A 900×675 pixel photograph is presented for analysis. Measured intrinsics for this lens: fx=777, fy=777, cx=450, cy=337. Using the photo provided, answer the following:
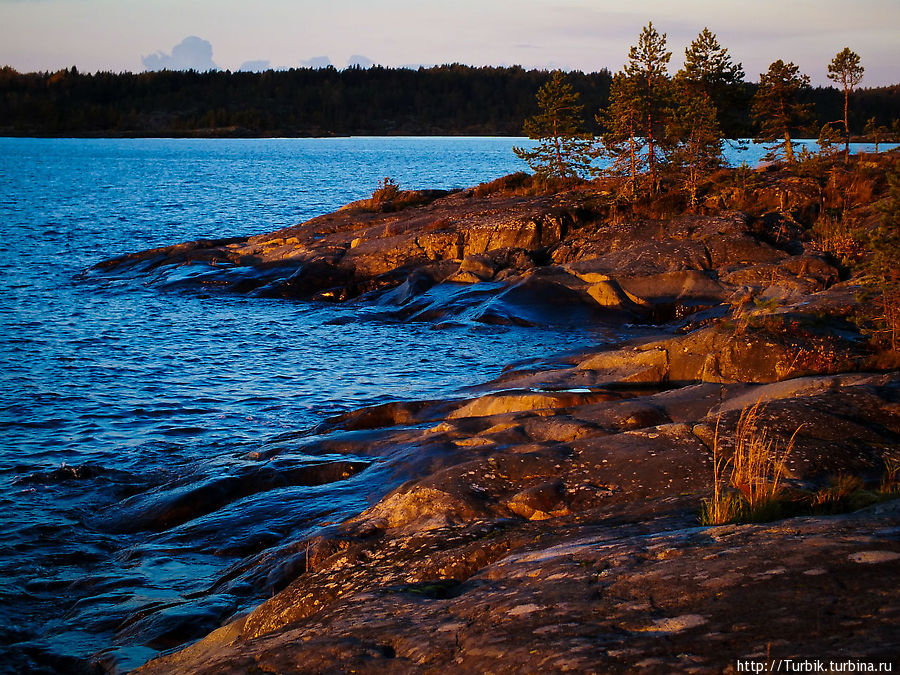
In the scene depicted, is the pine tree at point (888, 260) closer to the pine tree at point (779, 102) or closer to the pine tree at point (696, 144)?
the pine tree at point (696, 144)

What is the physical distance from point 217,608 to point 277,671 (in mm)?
3526

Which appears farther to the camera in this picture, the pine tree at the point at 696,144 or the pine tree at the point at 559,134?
the pine tree at the point at 559,134

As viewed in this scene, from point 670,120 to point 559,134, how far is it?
21.0 ft

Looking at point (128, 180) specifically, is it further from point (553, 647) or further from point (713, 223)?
point (553, 647)

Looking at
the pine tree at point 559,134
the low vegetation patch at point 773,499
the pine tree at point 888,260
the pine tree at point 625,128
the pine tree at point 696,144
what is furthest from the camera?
the pine tree at point 559,134

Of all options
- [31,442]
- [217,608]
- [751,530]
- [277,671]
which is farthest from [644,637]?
[31,442]

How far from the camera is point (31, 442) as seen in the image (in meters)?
15.3

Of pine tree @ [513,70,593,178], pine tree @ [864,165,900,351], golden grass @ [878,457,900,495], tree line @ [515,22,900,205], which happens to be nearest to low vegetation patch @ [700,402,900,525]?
golden grass @ [878,457,900,495]

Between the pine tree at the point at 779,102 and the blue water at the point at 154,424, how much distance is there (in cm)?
2538

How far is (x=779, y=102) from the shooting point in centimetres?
4122

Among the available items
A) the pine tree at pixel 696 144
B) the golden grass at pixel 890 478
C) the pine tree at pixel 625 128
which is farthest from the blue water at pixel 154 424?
the pine tree at pixel 625 128

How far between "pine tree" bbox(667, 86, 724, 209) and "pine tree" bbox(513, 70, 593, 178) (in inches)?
206

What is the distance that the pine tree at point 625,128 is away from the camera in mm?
32188

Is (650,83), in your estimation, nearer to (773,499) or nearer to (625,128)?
(625,128)
